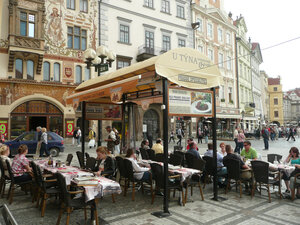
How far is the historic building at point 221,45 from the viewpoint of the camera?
32344mm

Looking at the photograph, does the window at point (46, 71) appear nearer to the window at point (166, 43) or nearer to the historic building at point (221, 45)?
the window at point (166, 43)

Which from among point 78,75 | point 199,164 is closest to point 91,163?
point 199,164

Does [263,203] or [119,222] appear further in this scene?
[263,203]

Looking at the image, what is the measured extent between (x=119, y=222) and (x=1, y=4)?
766 inches

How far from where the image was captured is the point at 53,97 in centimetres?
2073

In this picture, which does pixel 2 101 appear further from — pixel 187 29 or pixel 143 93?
pixel 187 29

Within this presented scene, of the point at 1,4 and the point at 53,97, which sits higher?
the point at 1,4

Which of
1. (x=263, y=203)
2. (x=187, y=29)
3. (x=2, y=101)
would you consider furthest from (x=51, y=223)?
(x=187, y=29)

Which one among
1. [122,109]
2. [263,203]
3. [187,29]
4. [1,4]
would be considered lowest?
[263,203]

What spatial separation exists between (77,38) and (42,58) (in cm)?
393

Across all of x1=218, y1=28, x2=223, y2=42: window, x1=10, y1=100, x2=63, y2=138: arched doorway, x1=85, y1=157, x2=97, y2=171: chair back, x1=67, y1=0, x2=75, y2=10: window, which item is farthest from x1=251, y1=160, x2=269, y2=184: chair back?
x1=218, y1=28, x2=223, y2=42: window

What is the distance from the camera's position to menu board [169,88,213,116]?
5.62 meters

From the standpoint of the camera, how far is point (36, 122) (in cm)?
2045

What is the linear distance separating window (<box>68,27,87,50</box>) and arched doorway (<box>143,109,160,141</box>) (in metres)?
9.74
